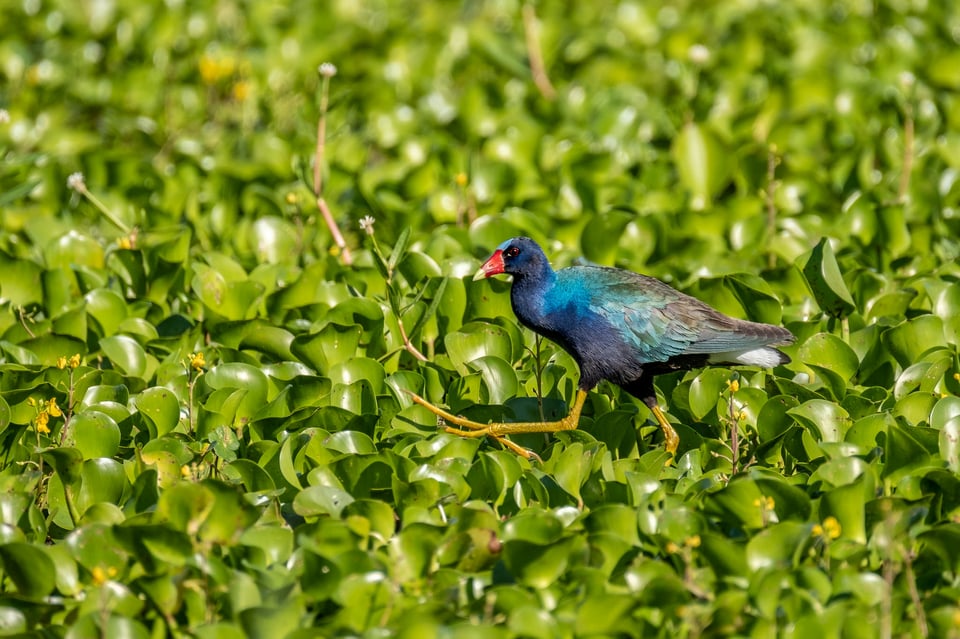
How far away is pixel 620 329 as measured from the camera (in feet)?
12.6

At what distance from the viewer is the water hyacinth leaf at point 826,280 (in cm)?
402

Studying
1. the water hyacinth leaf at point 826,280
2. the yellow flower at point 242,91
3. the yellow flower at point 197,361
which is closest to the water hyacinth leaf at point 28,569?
the yellow flower at point 197,361

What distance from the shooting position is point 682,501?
3.25 meters

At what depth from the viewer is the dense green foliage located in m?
2.90

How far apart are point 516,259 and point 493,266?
74 millimetres

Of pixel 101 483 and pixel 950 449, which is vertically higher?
pixel 950 449

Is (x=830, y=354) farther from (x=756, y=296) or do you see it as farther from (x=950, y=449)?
(x=950, y=449)

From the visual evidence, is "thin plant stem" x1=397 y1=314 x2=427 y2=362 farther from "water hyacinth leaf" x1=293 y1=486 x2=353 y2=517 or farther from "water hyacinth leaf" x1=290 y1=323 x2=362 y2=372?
"water hyacinth leaf" x1=293 y1=486 x2=353 y2=517

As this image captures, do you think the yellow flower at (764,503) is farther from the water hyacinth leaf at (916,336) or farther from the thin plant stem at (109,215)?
the thin plant stem at (109,215)

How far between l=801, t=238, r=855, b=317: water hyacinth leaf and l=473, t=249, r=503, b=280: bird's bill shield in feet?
3.09

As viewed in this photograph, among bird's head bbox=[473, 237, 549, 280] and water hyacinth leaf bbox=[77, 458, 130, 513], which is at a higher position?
bird's head bbox=[473, 237, 549, 280]

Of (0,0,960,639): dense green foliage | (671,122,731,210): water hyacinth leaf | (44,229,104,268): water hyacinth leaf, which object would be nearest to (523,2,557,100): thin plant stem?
(0,0,960,639): dense green foliage

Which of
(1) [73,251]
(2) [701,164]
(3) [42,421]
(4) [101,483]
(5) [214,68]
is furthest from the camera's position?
(5) [214,68]


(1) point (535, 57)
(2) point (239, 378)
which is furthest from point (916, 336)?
(1) point (535, 57)
